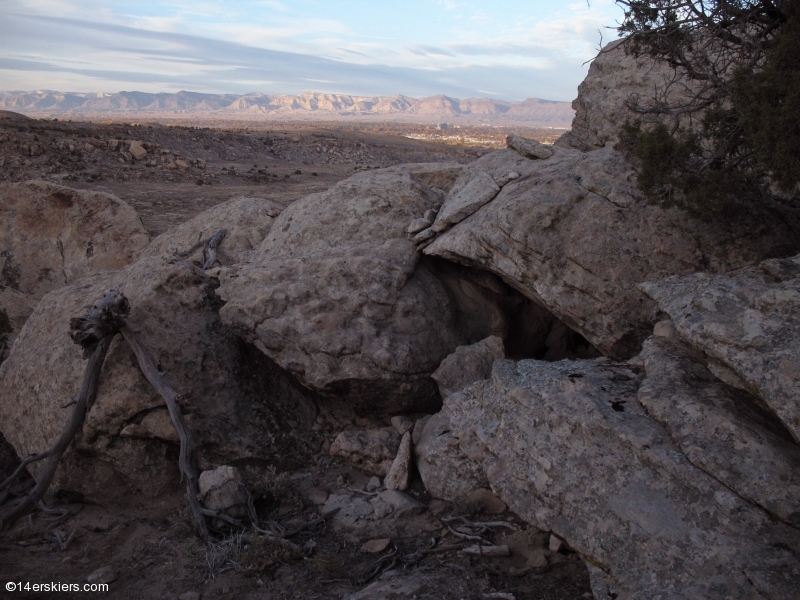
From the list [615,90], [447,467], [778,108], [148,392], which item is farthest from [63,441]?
[615,90]

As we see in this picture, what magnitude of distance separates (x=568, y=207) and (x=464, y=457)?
231 cm

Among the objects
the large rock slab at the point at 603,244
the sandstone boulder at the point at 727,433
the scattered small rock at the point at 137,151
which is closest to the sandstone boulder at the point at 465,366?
→ the large rock slab at the point at 603,244

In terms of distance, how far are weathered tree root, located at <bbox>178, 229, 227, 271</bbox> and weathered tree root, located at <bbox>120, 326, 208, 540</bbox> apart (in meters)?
2.20

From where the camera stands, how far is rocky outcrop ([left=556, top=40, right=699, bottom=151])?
23.1ft

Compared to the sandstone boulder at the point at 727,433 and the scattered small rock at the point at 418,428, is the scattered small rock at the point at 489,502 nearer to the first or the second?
the scattered small rock at the point at 418,428

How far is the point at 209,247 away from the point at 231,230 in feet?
1.51

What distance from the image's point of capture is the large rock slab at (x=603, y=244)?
5074mm

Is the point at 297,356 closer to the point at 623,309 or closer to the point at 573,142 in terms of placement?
the point at 623,309

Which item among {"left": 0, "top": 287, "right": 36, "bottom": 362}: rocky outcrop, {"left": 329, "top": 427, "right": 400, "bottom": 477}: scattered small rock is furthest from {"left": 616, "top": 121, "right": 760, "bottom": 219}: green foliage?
{"left": 0, "top": 287, "right": 36, "bottom": 362}: rocky outcrop

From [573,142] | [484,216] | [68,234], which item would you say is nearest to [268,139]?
[68,234]

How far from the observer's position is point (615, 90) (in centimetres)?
759

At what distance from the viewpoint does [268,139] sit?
3528 centimetres

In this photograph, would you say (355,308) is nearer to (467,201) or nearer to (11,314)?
(467,201)

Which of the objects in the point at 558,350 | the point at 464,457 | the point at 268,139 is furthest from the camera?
the point at 268,139
